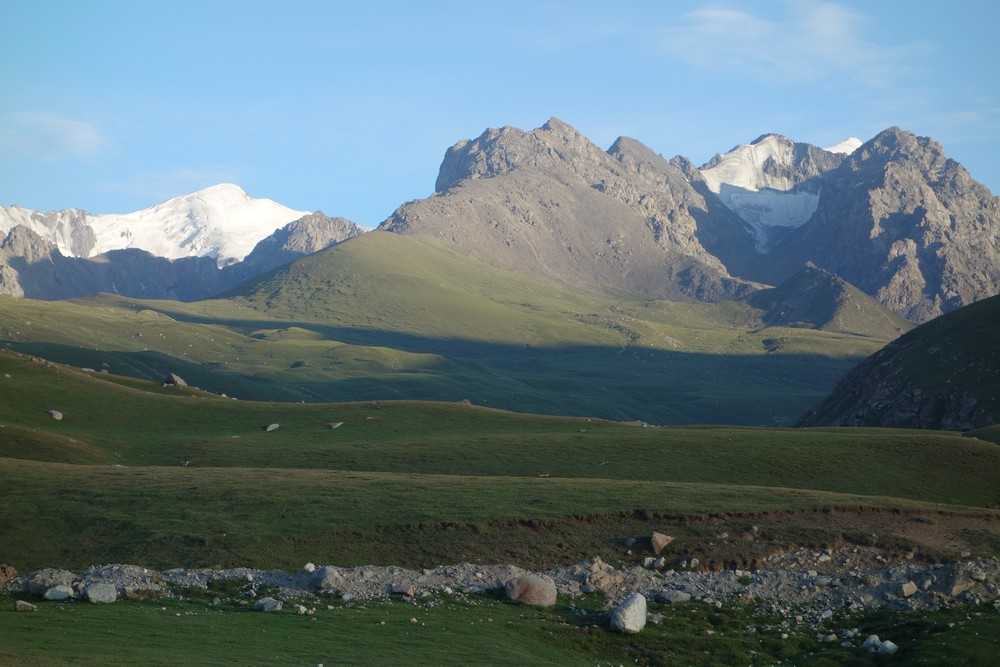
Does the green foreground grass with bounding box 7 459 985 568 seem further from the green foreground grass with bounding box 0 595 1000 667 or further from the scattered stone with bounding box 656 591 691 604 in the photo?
the green foreground grass with bounding box 0 595 1000 667

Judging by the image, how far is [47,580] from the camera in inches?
1748

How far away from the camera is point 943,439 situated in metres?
93.9

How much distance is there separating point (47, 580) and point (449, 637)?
15917 millimetres

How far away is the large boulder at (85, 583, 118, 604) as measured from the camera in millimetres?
42938

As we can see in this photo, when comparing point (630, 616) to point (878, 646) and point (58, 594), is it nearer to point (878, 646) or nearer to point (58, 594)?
point (878, 646)

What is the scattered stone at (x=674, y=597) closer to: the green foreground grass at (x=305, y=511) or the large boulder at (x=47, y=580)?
the green foreground grass at (x=305, y=511)

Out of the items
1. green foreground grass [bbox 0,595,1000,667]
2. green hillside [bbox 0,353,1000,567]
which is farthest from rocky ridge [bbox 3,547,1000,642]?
green hillside [bbox 0,353,1000,567]

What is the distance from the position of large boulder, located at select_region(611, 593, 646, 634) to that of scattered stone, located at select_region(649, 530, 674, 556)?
37.4 ft

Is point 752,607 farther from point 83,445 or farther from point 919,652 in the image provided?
point 83,445

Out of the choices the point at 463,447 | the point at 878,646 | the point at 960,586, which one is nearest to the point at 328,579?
the point at 878,646

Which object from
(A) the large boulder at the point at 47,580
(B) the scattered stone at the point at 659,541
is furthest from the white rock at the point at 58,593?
(B) the scattered stone at the point at 659,541

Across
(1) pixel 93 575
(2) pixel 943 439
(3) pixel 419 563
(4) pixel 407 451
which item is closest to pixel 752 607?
(3) pixel 419 563

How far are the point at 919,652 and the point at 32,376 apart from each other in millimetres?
88484

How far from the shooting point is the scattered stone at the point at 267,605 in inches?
1732
